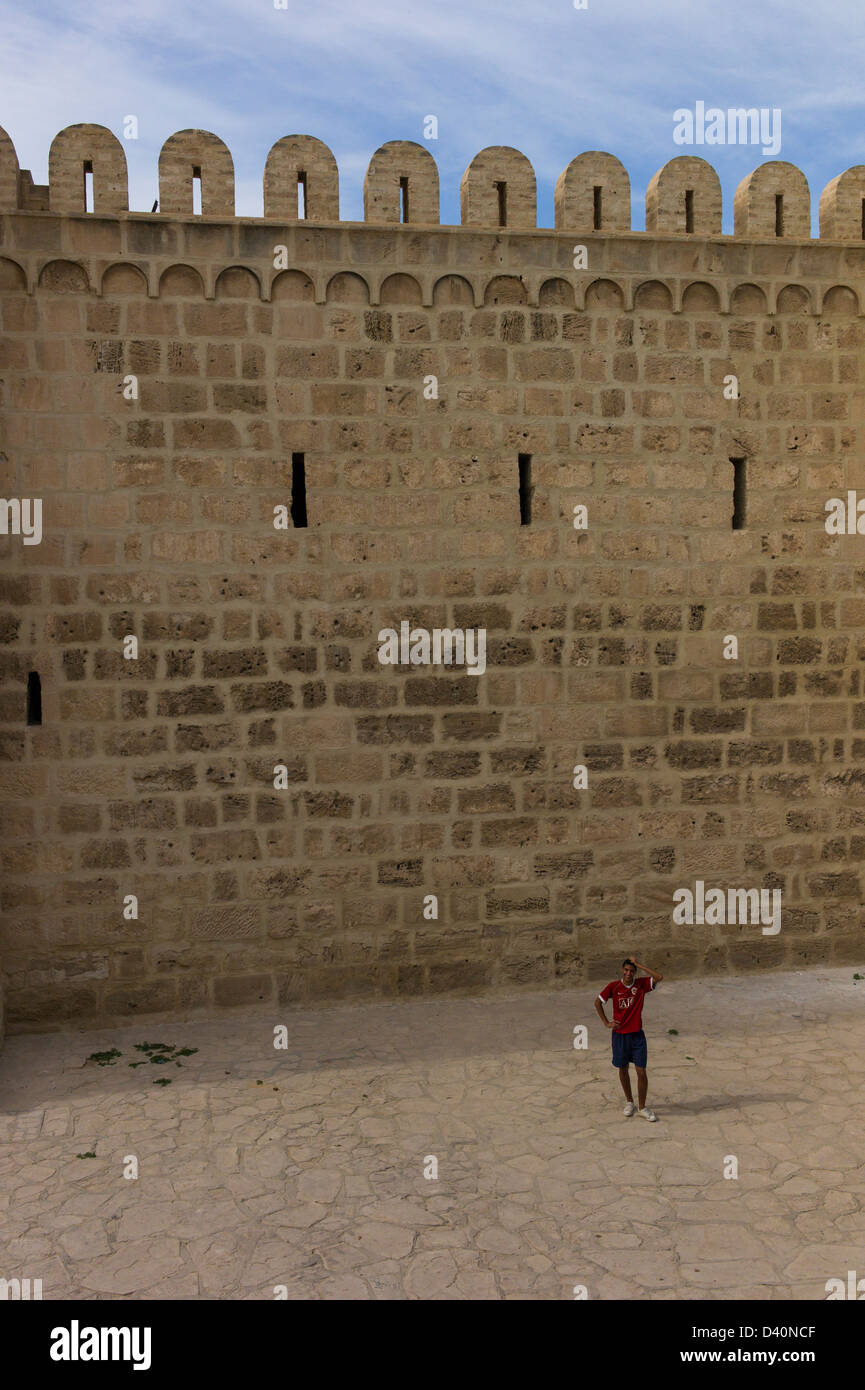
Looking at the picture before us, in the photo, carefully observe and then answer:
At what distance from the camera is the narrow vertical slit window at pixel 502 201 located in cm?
756

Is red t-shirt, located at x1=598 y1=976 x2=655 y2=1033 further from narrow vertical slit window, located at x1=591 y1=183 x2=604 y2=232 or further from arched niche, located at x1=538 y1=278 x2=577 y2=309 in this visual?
narrow vertical slit window, located at x1=591 y1=183 x2=604 y2=232

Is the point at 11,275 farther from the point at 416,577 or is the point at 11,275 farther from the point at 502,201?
the point at 502,201

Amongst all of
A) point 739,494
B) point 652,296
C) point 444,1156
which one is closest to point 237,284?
point 652,296

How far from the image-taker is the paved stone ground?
4.37 metres

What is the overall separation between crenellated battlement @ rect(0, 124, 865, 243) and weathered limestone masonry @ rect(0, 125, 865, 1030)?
3 cm

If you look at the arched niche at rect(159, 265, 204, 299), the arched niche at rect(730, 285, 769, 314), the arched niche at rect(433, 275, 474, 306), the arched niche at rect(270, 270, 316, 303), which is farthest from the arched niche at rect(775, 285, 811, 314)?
the arched niche at rect(159, 265, 204, 299)

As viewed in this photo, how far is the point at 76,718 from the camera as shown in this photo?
7.07 metres

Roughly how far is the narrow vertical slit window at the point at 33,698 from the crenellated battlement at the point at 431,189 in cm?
303

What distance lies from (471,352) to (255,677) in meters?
2.74

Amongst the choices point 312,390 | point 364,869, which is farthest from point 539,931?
point 312,390

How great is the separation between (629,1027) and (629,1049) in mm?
134

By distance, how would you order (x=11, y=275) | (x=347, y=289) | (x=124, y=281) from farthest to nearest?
(x=347, y=289)
(x=124, y=281)
(x=11, y=275)

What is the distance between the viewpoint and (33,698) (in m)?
7.07

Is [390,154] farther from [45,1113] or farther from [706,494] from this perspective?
[45,1113]
